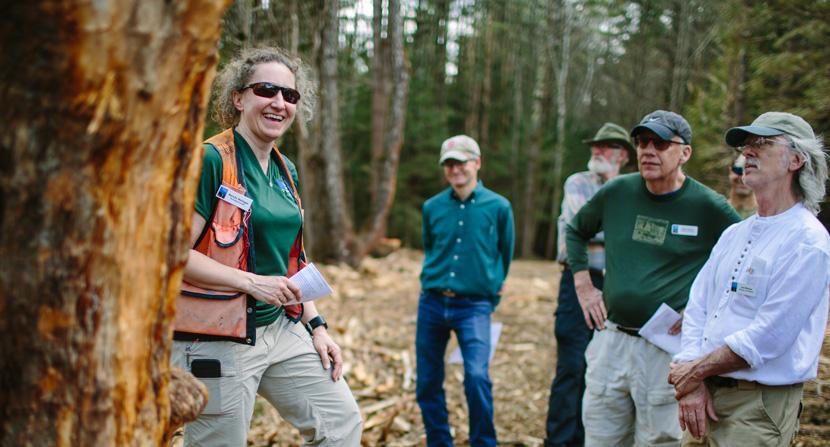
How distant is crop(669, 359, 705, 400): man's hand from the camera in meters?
2.91

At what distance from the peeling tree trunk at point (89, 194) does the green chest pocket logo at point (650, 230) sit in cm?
275

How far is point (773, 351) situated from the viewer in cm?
265

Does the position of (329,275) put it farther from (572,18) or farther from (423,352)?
(572,18)

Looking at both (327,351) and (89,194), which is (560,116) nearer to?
(327,351)

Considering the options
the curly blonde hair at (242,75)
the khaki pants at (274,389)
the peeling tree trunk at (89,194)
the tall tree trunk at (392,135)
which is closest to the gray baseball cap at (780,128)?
the curly blonde hair at (242,75)

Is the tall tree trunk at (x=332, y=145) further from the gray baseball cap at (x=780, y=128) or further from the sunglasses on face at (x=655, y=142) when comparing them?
the gray baseball cap at (x=780, y=128)

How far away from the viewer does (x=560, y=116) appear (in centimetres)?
2870

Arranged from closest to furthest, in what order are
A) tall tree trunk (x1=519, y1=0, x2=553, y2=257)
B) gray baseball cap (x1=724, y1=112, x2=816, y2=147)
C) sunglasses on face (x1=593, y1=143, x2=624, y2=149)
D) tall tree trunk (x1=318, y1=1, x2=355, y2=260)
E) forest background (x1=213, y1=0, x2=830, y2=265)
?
gray baseball cap (x1=724, y1=112, x2=816, y2=147) < sunglasses on face (x1=593, y1=143, x2=624, y2=149) < forest background (x1=213, y1=0, x2=830, y2=265) < tall tree trunk (x1=318, y1=1, x2=355, y2=260) < tall tree trunk (x1=519, y1=0, x2=553, y2=257)

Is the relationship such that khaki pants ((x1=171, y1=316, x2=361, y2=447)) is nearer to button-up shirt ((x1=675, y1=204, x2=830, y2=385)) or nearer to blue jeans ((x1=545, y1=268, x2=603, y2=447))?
button-up shirt ((x1=675, y1=204, x2=830, y2=385))

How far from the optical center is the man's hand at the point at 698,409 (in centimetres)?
291

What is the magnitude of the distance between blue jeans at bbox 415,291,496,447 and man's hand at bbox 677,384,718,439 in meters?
1.93

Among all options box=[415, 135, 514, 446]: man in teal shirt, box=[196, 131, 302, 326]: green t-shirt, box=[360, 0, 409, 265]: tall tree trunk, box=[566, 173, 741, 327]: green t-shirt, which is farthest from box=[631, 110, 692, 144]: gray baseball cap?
box=[360, 0, 409, 265]: tall tree trunk

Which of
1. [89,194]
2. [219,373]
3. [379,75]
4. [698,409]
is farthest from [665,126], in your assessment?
[379,75]

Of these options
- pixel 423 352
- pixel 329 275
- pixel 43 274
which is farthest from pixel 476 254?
pixel 329 275
